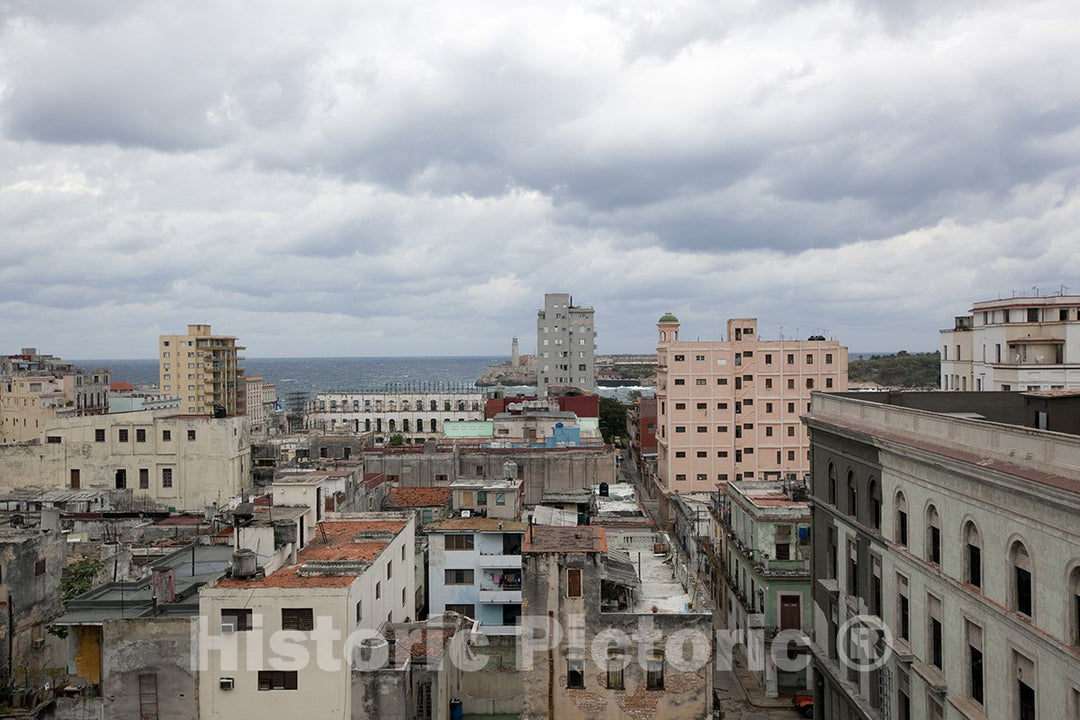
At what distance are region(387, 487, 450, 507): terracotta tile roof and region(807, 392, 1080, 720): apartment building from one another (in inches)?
1056

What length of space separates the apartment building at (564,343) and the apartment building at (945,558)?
126 meters

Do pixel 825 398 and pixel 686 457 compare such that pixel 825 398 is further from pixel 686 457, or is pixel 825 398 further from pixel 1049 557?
pixel 686 457

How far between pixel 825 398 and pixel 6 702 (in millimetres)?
30456

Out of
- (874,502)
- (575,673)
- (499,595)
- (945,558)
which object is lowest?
(499,595)

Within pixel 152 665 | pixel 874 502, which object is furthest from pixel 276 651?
pixel 874 502

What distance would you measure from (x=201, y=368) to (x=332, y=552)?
106m

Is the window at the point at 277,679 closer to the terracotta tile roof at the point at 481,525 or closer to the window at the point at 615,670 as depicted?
the window at the point at 615,670

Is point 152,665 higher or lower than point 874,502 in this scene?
lower

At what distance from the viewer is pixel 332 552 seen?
3288 centimetres

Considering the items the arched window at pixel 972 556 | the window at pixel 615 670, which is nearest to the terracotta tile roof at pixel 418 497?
the window at pixel 615 670

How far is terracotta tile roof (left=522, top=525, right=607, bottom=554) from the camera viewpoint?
27.5m

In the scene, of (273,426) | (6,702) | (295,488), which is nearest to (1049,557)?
(295,488)

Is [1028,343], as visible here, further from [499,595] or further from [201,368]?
[201,368]

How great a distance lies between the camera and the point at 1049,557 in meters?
16.8
